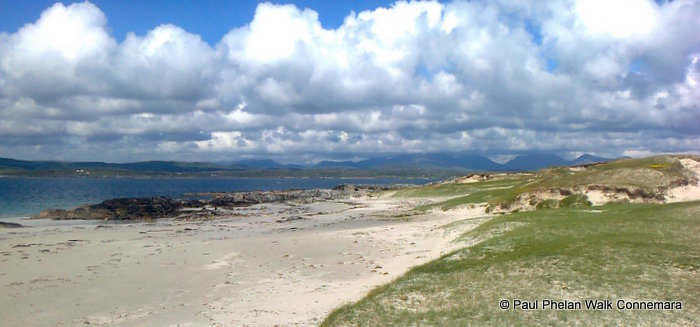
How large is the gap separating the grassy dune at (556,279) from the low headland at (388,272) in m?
0.06

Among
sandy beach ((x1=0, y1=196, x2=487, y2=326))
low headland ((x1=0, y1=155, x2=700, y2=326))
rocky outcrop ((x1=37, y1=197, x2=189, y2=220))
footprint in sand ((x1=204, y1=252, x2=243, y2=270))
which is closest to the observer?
low headland ((x1=0, y1=155, x2=700, y2=326))

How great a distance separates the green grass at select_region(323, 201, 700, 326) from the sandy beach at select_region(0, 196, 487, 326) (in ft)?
9.47

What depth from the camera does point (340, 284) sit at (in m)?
21.3

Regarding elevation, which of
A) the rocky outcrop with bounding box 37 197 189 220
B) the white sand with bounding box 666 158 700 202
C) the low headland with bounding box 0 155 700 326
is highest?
the white sand with bounding box 666 158 700 202

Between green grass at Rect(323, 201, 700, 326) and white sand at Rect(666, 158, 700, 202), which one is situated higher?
white sand at Rect(666, 158, 700, 202)

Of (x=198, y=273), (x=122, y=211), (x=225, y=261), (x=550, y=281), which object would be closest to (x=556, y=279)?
(x=550, y=281)

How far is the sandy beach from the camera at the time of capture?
1708 cm

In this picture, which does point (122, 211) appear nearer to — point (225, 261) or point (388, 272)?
point (225, 261)

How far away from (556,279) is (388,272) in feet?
30.0

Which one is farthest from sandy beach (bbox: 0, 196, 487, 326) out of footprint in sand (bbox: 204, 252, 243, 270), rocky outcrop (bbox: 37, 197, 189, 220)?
rocky outcrop (bbox: 37, 197, 189, 220)

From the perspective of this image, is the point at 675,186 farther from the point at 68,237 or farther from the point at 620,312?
the point at 68,237

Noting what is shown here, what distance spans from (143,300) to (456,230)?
832 inches

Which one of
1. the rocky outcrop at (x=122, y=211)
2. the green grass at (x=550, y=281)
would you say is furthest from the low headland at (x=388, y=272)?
the rocky outcrop at (x=122, y=211)

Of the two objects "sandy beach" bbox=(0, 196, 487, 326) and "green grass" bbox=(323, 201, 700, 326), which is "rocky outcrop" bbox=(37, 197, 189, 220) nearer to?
"sandy beach" bbox=(0, 196, 487, 326)
